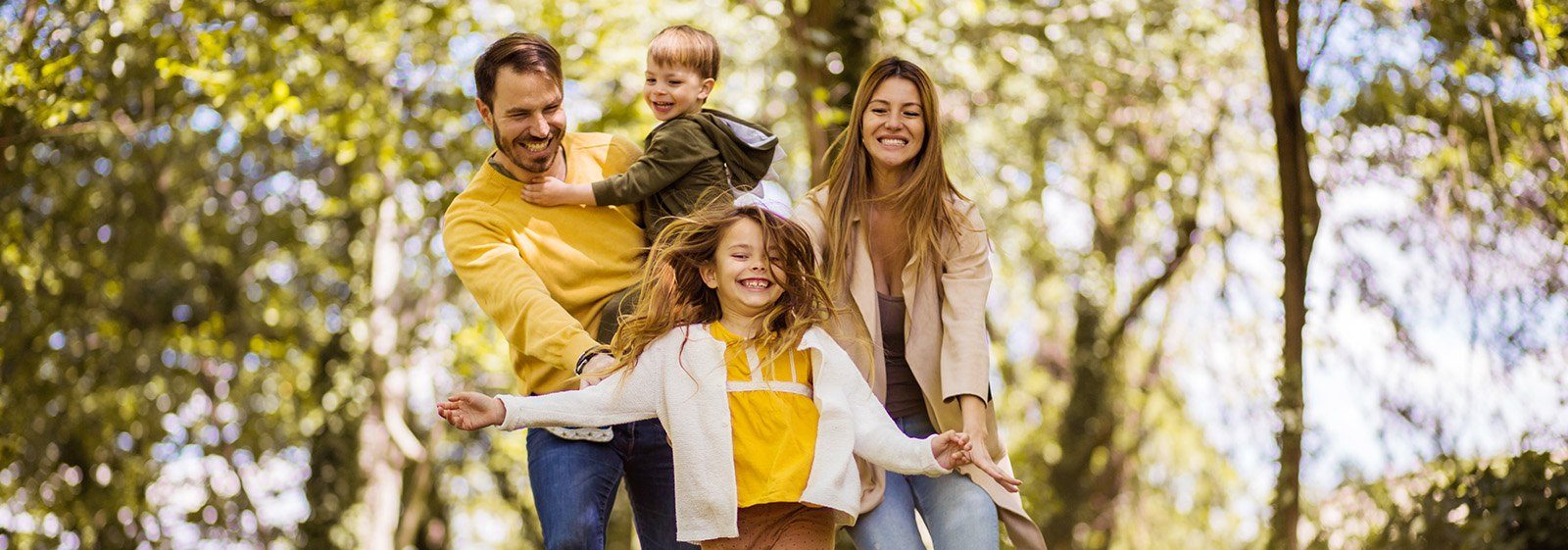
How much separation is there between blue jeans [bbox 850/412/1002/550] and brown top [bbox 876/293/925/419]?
0.61ft

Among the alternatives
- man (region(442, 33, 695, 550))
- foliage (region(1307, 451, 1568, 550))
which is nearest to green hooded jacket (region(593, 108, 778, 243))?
man (region(442, 33, 695, 550))

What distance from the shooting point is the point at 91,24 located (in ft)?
26.7

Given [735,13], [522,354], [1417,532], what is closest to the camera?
[522,354]

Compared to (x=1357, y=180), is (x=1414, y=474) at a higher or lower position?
lower

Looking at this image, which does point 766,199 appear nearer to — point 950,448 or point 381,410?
point 950,448

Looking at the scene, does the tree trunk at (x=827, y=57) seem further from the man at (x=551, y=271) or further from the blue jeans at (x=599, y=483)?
the blue jeans at (x=599, y=483)

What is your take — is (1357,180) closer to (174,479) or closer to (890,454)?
(890,454)

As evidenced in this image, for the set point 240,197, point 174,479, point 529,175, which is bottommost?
point 174,479

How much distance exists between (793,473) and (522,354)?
0.83 meters

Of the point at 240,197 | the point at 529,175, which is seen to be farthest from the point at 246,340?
the point at 529,175

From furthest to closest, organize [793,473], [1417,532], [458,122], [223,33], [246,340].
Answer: [246,340] → [458,122] → [223,33] → [1417,532] → [793,473]

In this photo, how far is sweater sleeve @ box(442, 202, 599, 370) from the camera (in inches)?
153

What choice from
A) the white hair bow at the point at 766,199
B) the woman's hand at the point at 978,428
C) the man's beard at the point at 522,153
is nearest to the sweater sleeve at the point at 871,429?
the woman's hand at the point at 978,428

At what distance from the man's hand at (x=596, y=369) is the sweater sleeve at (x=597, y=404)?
15 mm
